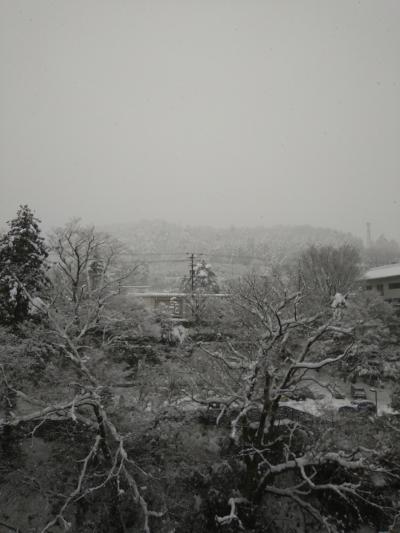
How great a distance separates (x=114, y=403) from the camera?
14117 mm

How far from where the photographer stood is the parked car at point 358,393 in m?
20.4

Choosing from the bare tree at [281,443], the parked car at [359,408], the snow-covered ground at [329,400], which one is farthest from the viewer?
the parked car at [359,408]

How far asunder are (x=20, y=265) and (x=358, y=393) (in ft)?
67.8

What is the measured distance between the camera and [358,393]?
20.5 meters

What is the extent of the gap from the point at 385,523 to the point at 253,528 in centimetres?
501

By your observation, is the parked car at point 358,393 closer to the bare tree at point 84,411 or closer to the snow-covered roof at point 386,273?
the bare tree at point 84,411

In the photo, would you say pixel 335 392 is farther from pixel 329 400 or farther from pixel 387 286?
pixel 387 286

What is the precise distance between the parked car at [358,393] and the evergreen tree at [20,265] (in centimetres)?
1918

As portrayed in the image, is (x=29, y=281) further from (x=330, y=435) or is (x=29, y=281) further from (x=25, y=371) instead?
(x=330, y=435)

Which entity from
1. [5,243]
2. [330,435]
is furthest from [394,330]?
[5,243]

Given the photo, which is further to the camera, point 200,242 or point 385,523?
point 200,242

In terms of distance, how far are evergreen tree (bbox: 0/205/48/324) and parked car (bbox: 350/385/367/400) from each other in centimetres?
1918

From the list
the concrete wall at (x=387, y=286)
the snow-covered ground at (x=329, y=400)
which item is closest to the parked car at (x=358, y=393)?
the snow-covered ground at (x=329, y=400)

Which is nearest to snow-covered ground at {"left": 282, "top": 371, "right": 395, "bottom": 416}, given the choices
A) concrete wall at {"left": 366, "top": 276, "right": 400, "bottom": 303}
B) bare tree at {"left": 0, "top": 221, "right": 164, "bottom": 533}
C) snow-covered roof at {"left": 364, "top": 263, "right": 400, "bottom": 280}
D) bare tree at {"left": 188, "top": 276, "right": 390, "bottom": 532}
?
bare tree at {"left": 188, "top": 276, "right": 390, "bottom": 532}
